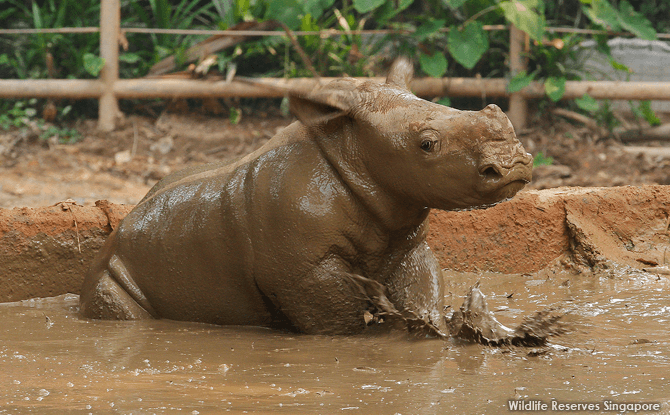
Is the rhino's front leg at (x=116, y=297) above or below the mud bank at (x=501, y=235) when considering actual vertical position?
below

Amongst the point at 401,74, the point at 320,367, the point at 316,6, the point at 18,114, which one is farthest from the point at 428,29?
the point at 320,367

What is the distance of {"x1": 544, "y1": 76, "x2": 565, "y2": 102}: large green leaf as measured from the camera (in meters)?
7.24

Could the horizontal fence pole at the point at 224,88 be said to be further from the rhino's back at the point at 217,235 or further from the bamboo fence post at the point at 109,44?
→ the rhino's back at the point at 217,235

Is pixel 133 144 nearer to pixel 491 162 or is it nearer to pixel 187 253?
pixel 187 253

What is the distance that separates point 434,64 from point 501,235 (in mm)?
3915

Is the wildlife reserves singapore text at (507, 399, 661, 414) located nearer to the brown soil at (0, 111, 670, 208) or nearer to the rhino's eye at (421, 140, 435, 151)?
the rhino's eye at (421, 140, 435, 151)

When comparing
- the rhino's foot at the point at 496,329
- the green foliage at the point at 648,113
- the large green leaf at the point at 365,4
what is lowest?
the rhino's foot at the point at 496,329

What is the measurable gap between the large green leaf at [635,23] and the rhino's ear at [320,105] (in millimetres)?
5806

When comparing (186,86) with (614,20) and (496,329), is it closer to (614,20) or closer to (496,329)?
(614,20)

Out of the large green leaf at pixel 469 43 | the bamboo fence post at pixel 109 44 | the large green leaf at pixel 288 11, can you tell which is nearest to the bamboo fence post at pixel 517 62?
the large green leaf at pixel 469 43

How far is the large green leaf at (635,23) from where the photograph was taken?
7.46m

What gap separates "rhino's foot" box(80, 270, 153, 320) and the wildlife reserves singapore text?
1.77 metres

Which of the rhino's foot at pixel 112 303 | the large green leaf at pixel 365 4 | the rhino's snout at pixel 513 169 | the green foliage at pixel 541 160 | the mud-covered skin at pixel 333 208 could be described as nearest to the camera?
the rhino's snout at pixel 513 169

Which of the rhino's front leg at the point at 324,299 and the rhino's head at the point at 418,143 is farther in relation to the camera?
the rhino's front leg at the point at 324,299
